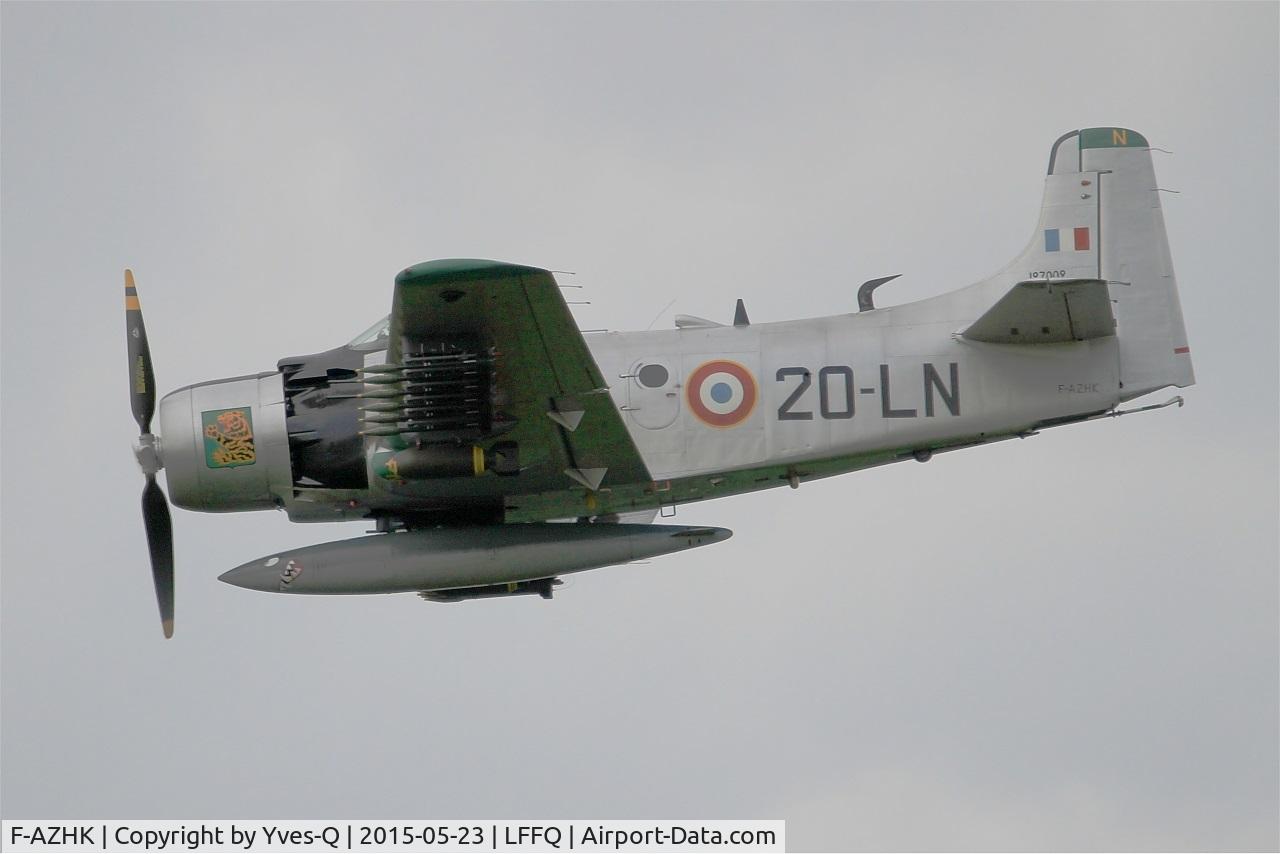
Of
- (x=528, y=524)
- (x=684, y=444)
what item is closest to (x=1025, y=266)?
(x=684, y=444)

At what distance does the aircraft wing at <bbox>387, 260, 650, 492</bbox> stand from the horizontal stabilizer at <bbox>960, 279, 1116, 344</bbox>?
3.73m

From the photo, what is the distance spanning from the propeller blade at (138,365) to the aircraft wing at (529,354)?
342 centimetres

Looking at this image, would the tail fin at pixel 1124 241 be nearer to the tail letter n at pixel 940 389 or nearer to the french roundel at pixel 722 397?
the tail letter n at pixel 940 389

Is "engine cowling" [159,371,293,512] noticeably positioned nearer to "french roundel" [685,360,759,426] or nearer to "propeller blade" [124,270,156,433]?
"propeller blade" [124,270,156,433]

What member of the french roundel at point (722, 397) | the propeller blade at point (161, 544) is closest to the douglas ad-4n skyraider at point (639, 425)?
the french roundel at point (722, 397)

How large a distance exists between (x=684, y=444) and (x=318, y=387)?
3.65 meters

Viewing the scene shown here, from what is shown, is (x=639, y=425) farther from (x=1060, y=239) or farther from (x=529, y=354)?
(x=1060, y=239)

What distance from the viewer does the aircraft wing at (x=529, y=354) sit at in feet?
42.7

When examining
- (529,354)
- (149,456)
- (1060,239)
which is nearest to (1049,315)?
(1060,239)

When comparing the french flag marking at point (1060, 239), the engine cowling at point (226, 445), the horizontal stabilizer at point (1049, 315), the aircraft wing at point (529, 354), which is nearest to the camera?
the aircraft wing at point (529, 354)

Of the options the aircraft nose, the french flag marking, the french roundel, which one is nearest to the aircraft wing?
the french roundel

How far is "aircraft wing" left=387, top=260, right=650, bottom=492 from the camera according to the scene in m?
13.0

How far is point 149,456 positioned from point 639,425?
193 inches

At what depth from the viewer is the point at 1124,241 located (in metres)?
Answer: 16.4
